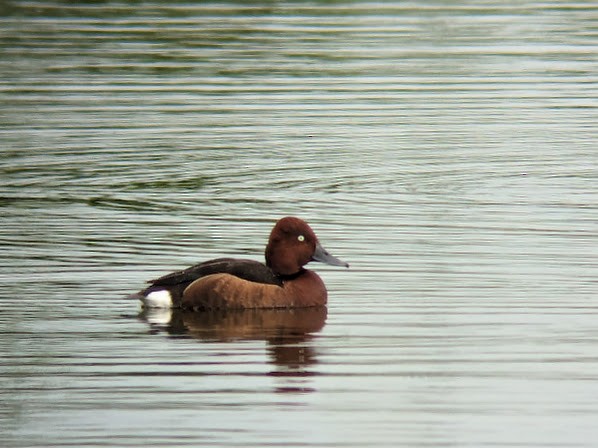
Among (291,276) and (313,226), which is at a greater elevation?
(313,226)

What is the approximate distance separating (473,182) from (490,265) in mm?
4464

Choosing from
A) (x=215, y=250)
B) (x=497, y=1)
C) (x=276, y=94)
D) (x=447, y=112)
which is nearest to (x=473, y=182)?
(x=215, y=250)

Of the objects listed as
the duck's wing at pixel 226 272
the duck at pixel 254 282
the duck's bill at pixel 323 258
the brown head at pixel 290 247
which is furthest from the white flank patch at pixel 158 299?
the duck's bill at pixel 323 258

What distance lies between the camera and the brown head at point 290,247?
12.7m

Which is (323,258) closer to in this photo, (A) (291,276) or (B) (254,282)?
(A) (291,276)

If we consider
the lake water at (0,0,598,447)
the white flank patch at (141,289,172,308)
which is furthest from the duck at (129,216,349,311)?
the lake water at (0,0,598,447)

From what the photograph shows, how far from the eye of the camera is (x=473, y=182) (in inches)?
709

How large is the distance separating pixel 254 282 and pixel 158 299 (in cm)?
68

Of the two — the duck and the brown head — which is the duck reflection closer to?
the duck

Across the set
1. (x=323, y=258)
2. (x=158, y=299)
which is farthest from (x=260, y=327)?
(x=323, y=258)

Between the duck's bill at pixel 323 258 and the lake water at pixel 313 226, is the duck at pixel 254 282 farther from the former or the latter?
the lake water at pixel 313 226

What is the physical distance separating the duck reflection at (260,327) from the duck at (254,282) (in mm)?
60

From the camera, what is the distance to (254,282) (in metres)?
12.6

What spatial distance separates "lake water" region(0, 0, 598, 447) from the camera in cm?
962
